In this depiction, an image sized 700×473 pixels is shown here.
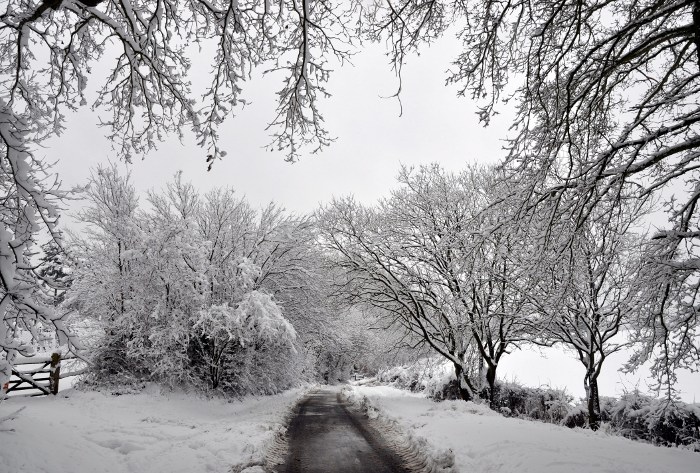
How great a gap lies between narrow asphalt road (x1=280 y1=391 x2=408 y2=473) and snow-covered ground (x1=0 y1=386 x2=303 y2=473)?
698mm

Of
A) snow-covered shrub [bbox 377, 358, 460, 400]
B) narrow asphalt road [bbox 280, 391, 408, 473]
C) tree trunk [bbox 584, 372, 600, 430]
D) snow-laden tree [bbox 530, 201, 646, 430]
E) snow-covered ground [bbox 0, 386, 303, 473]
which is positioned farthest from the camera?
snow-covered shrub [bbox 377, 358, 460, 400]

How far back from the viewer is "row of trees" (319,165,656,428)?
11.7 meters

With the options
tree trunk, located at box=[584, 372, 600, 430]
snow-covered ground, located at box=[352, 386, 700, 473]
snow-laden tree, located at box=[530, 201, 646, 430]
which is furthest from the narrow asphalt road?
tree trunk, located at box=[584, 372, 600, 430]

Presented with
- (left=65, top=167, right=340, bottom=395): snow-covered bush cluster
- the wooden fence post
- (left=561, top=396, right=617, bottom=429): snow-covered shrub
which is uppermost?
(left=65, top=167, right=340, bottom=395): snow-covered bush cluster

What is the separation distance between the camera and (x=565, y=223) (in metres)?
5.98

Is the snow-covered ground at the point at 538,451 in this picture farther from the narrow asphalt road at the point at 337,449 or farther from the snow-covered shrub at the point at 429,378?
the snow-covered shrub at the point at 429,378

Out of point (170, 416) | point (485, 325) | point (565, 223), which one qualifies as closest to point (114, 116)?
point (565, 223)

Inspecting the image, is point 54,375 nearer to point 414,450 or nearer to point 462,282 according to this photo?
point 414,450

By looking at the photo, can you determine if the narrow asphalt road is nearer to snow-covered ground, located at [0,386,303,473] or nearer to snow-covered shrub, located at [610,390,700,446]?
snow-covered ground, located at [0,386,303,473]

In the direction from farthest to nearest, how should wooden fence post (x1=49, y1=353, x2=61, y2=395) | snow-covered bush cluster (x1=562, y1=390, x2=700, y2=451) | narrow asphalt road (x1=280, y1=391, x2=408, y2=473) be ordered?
wooden fence post (x1=49, y1=353, x2=61, y2=395) → snow-covered bush cluster (x1=562, y1=390, x2=700, y2=451) → narrow asphalt road (x1=280, y1=391, x2=408, y2=473)

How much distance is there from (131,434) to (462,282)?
11172 millimetres

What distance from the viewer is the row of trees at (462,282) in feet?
38.3

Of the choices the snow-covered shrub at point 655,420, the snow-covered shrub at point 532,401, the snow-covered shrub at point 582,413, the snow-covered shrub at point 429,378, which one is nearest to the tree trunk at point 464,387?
the snow-covered shrub at point 532,401

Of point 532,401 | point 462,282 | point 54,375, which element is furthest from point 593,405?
point 54,375
